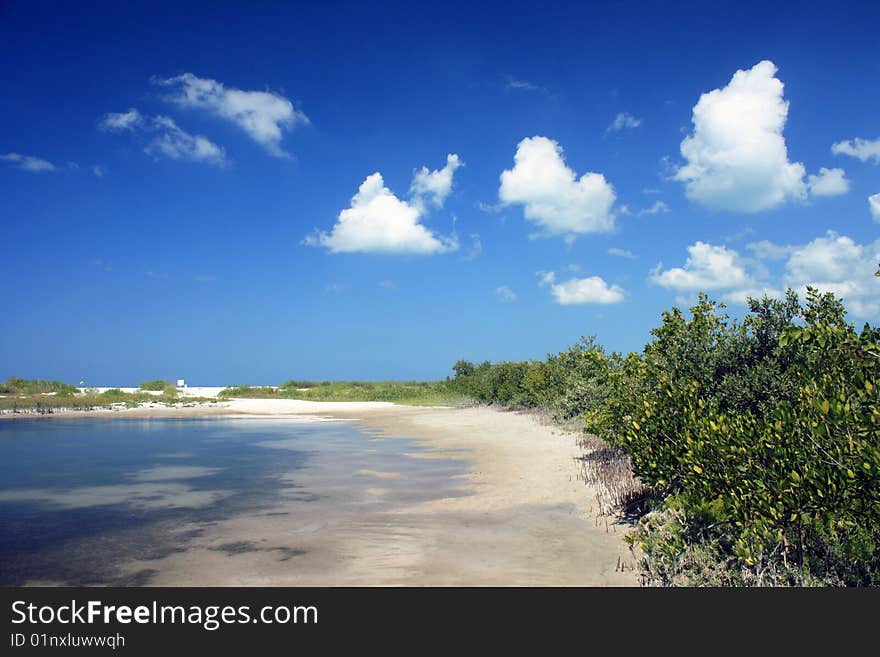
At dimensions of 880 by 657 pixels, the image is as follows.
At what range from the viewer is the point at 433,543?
12.9m

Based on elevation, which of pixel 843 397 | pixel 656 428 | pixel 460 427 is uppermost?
pixel 843 397

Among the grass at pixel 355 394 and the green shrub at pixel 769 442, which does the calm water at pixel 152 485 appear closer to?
the green shrub at pixel 769 442

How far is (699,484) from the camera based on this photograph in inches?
347

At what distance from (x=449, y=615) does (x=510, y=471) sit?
15.7m

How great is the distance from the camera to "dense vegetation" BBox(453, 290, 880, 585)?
6.99 m

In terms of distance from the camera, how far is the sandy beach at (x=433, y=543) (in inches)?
424

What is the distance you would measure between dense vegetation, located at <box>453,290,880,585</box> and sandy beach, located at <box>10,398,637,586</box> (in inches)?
66.4

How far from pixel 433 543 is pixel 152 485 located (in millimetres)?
14209

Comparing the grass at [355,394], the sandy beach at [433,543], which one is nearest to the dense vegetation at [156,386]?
the grass at [355,394]

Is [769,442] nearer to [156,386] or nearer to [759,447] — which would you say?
[759,447]

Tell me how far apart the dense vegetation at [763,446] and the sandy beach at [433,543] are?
1687mm

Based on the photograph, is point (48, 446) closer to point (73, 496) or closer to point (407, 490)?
point (73, 496)

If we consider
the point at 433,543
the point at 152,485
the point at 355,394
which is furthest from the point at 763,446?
the point at 355,394

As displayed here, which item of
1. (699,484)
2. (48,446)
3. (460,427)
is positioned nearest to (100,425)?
(48,446)
